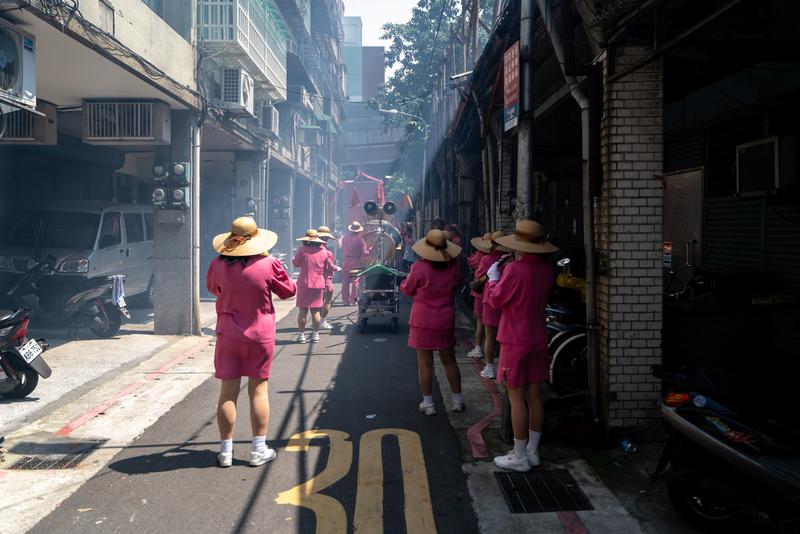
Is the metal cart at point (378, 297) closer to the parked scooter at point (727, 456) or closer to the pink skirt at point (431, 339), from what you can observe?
the pink skirt at point (431, 339)

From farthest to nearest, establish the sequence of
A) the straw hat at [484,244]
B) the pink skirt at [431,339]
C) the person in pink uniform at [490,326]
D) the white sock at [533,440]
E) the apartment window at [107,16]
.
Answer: the straw hat at [484,244] < the apartment window at [107,16] < the person in pink uniform at [490,326] < the pink skirt at [431,339] < the white sock at [533,440]

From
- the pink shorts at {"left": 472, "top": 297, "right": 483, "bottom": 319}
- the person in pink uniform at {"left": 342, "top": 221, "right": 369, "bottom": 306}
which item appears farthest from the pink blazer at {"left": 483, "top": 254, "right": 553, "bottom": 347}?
the person in pink uniform at {"left": 342, "top": 221, "right": 369, "bottom": 306}

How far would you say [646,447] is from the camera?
5.62 metres

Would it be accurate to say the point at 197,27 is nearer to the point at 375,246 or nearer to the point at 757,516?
the point at 375,246

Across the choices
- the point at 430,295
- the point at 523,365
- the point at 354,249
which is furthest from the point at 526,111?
the point at 354,249

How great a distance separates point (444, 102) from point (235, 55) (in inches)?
406

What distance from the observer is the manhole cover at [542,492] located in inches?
178

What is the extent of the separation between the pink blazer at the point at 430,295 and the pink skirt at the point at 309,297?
420 centimetres

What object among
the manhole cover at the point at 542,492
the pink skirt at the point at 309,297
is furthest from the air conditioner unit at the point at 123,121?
the manhole cover at the point at 542,492

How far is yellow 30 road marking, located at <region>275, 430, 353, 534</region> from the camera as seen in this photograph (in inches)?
170

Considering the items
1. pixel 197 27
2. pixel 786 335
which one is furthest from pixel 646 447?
pixel 197 27

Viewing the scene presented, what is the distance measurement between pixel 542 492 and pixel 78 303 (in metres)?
9.06

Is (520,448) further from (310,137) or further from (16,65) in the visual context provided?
(310,137)

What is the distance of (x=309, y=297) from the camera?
1068 cm
